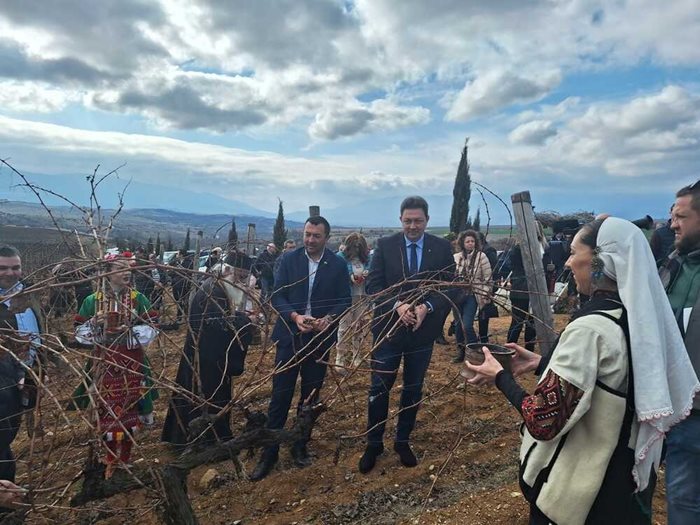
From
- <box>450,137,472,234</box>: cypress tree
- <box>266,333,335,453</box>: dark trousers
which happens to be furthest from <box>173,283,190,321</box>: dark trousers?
<box>450,137,472,234</box>: cypress tree

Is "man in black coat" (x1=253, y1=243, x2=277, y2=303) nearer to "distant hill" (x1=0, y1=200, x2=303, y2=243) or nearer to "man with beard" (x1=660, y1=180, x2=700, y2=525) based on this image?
"distant hill" (x1=0, y1=200, x2=303, y2=243)

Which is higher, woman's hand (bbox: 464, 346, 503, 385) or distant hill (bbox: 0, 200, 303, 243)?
distant hill (bbox: 0, 200, 303, 243)

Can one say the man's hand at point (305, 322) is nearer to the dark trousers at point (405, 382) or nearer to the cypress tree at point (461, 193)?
the dark trousers at point (405, 382)

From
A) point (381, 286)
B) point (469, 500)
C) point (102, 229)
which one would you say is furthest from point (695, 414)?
point (102, 229)

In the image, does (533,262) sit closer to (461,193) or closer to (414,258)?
(414,258)

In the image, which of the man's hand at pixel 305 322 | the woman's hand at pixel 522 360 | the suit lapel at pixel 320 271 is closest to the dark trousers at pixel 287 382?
the man's hand at pixel 305 322

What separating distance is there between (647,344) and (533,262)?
8.75ft

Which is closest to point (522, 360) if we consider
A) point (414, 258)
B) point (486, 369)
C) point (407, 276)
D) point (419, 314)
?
point (486, 369)

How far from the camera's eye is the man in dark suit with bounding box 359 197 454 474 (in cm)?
329

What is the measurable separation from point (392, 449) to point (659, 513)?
1.86 m

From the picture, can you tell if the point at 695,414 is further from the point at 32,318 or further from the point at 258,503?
the point at 32,318

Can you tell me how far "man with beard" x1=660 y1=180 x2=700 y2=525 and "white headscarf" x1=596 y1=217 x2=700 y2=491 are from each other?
0.51m

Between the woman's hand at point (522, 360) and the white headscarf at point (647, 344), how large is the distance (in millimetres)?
581

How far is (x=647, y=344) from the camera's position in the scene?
1.45m
